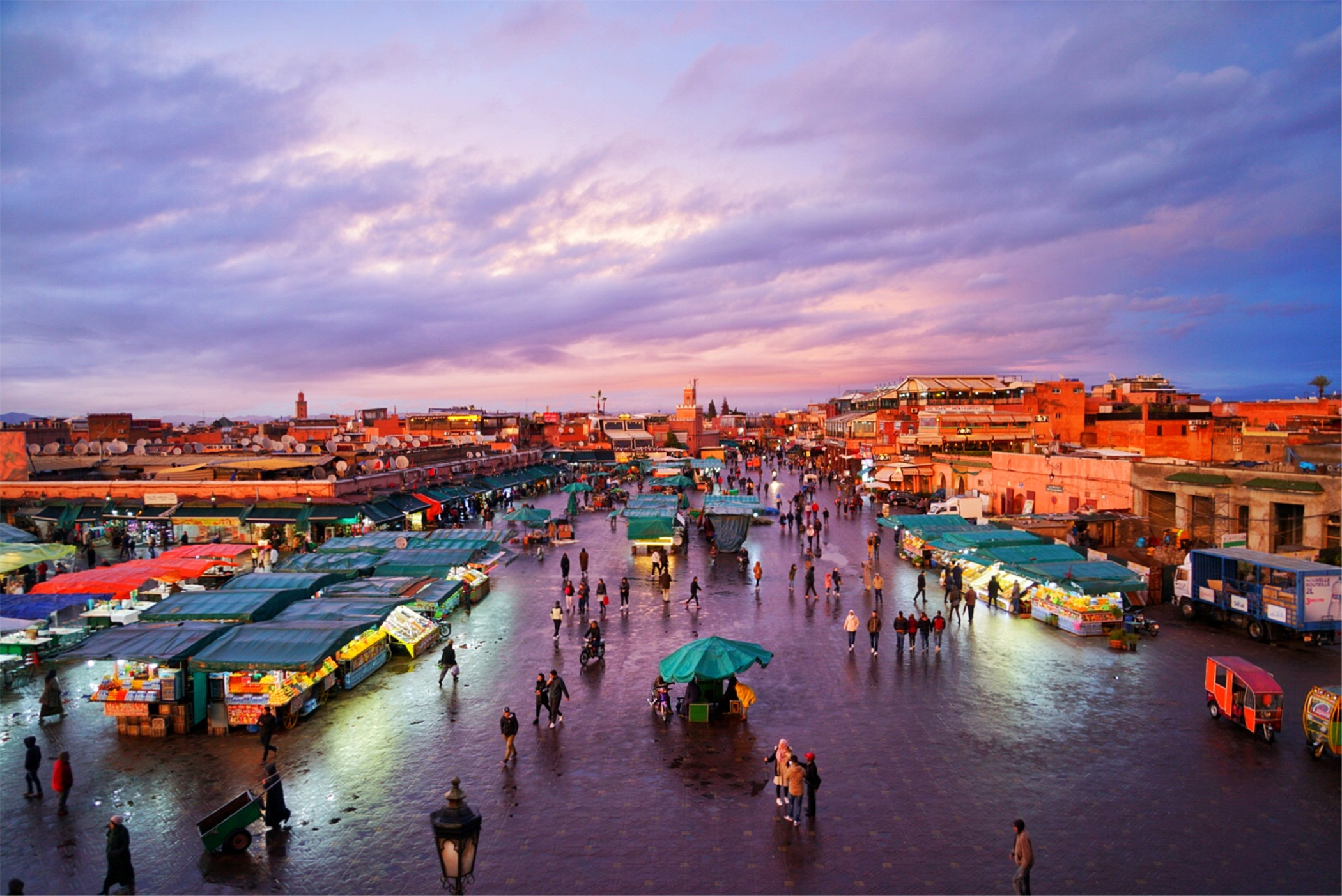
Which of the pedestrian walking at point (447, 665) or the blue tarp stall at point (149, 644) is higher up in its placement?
the blue tarp stall at point (149, 644)

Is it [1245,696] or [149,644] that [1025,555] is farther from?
[149,644]

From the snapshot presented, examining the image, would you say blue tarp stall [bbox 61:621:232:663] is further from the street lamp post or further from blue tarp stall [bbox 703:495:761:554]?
blue tarp stall [bbox 703:495:761:554]

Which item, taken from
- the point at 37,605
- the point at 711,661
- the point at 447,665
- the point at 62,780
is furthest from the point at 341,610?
the point at 37,605

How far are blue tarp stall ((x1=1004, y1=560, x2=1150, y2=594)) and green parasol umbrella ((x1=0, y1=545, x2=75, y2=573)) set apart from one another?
3299 centimetres

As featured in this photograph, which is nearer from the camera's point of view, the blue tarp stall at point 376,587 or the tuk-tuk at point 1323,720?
the tuk-tuk at point 1323,720

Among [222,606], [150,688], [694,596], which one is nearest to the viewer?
[150,688]

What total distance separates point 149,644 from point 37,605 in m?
9.16

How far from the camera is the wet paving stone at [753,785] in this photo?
904 centimetres

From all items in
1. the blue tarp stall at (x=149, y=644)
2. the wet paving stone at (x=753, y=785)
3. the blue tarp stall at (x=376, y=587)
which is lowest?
the wet paving stone at (x=753, y=785)

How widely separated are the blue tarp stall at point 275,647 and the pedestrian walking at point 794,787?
9090mm

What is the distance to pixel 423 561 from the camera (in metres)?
25.4

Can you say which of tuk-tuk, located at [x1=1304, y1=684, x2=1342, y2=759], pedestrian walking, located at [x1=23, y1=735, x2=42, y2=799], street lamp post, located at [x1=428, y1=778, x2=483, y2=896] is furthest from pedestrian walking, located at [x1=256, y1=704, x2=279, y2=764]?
tuk-tuk, located at [x1=1304, y1=684, x2=1342, y2=759]

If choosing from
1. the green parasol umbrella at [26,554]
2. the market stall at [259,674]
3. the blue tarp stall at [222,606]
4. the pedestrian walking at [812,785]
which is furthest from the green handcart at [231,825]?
the green parasol umbrella at [26,554]

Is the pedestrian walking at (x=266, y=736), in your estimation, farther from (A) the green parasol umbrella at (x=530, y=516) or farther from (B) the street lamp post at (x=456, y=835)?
(A) the green parasol umbrella at (x=530, y=516)
